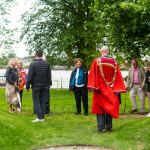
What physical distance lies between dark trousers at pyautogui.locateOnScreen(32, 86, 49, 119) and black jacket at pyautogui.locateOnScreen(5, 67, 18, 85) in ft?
8.91

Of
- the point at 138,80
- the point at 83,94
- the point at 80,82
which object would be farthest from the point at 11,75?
the point at 138,80

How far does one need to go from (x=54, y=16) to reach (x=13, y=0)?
5.00 meters

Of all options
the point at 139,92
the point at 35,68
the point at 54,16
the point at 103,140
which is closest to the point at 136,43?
the point at 139,92

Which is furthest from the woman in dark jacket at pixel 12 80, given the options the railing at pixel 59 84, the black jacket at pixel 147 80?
the railing at pixel 59 84

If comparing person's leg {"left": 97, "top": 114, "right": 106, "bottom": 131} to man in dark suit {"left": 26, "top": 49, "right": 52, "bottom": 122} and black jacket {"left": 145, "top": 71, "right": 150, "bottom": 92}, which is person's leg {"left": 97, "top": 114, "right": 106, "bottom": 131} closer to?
man in dark suit {"left": 26, "top": 49, "right": 52, "bottom": 122}

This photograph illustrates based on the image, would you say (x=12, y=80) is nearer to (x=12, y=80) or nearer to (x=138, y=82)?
(x=12, y=80)

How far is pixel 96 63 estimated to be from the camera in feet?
39.2

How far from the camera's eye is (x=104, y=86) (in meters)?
11.9

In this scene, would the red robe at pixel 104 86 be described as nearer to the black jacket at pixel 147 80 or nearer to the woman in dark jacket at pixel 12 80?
the black jacket at pixel 147 80

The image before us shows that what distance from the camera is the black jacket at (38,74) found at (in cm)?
1398

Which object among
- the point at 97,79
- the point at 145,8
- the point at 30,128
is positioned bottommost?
the point at 30,128

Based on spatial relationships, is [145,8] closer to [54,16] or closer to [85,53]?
[85,53]

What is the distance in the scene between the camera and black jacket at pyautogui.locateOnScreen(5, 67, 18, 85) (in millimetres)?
16530

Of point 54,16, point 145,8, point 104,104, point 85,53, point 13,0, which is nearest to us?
point 104,104
